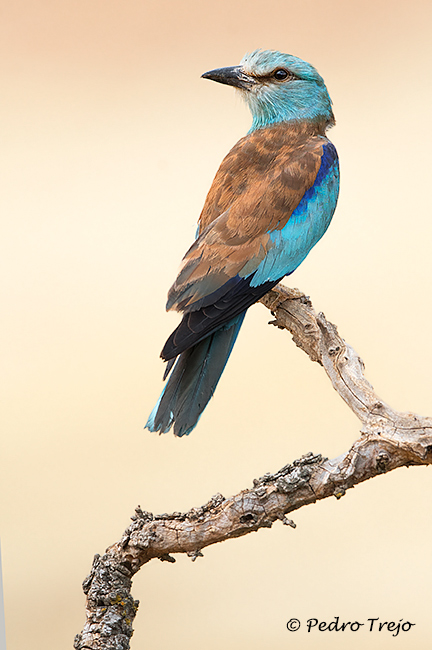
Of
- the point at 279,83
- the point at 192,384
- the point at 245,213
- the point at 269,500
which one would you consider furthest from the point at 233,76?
the point at 269,500

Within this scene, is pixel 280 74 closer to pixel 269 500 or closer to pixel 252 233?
pixel 252 233

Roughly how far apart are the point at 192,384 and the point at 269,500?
1.45ft

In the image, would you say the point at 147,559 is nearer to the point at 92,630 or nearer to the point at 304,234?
the point at 92,630

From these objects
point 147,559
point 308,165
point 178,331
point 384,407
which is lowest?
point 147,559

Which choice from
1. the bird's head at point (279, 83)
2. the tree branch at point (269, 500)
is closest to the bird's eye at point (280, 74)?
the bird's head at point (279, 83)

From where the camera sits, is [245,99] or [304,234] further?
[245,99]

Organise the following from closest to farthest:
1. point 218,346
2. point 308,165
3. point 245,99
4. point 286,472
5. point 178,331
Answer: point 286,472
point 178,331
point 218,346
point 308,165
point 245,99

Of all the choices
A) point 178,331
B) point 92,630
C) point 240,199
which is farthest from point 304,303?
point 92,630

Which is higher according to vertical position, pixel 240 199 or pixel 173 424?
pixel 240 199

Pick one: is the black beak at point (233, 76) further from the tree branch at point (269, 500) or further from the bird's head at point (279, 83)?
the tree branch at point (269, 500)

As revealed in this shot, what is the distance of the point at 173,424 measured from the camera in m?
2.06

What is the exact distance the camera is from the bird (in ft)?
6.72

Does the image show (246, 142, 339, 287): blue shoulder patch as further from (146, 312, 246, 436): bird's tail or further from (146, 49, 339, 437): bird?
(146, 312, 246, 436): bird's tail

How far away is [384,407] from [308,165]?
0.87 metres
